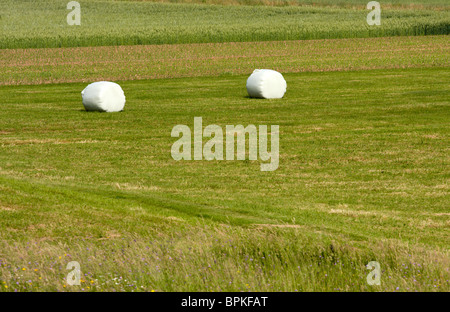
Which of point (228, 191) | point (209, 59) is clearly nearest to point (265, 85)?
point (228, 191)

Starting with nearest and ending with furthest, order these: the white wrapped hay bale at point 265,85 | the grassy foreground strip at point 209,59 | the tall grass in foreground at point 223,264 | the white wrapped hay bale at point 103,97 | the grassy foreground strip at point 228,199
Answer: the tall grass in foreground at point 223,264, the grassy foreground strip at point 228,199, the white wrapped hay bale at point 103,97, the white wrapped hay bale at point 265,85, the grassy foreground strip at point 209,59

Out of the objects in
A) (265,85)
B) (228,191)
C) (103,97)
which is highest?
(265,85)

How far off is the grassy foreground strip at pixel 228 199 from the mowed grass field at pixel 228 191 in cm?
4

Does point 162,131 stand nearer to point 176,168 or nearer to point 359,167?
point 176,168

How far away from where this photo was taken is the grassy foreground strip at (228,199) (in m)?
11.1

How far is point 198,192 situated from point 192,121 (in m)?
11.5

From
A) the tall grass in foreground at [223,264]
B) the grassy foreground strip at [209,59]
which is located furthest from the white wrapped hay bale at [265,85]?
the tall grass in foreground at [223,264]

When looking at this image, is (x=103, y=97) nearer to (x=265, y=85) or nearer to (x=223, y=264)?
(x=265, y=85)

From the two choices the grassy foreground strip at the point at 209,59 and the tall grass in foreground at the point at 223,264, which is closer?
the tall grass in foreground at the point at 223,264

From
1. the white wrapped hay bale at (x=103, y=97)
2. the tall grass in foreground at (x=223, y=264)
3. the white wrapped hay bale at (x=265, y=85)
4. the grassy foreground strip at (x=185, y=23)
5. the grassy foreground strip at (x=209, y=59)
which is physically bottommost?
the tall grass in foreground at (x=223, y=264)

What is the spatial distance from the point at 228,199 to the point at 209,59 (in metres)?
38.6

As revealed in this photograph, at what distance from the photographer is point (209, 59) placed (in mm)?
54906

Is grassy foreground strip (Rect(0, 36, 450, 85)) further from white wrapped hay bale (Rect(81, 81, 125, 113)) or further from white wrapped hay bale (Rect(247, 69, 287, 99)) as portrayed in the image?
white wrapped hay bale (Rect(81, 81, 125, 113))

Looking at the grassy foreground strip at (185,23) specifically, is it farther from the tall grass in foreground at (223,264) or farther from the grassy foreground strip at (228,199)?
the tall grass in foreground at (223,264)
